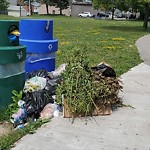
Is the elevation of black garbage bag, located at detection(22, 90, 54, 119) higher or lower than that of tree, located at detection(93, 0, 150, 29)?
lower

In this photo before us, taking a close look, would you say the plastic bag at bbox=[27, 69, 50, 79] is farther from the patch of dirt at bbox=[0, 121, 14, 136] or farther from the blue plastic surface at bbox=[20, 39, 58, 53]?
the patch of dirt at bbox=[0, 121, 14, 136]

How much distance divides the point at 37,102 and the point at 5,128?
66 cm

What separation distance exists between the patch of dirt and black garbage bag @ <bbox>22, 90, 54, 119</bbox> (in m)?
0.32

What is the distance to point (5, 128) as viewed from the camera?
5410 mm

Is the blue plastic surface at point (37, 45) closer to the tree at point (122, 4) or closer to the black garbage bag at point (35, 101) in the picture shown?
the black garbage bag at point (35, 101)

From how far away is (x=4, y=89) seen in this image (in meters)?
5.62

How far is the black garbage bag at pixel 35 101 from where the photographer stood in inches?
224

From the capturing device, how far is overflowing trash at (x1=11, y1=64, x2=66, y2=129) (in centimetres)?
557

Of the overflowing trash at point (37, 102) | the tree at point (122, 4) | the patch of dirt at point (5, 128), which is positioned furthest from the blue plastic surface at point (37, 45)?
the tree at point (122, 4)

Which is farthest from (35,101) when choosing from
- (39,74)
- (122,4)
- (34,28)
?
(122,4)

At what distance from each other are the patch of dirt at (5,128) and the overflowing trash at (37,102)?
2.5 inches

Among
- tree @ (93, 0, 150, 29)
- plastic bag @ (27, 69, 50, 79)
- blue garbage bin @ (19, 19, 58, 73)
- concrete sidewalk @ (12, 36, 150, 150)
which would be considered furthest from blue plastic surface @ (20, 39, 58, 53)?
tree @ (93, 0, 150, 29)

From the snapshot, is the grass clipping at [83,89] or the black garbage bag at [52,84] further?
the black garbage bag at [52,84]

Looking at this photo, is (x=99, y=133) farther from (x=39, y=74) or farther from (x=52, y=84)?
(x=39, y=74)
